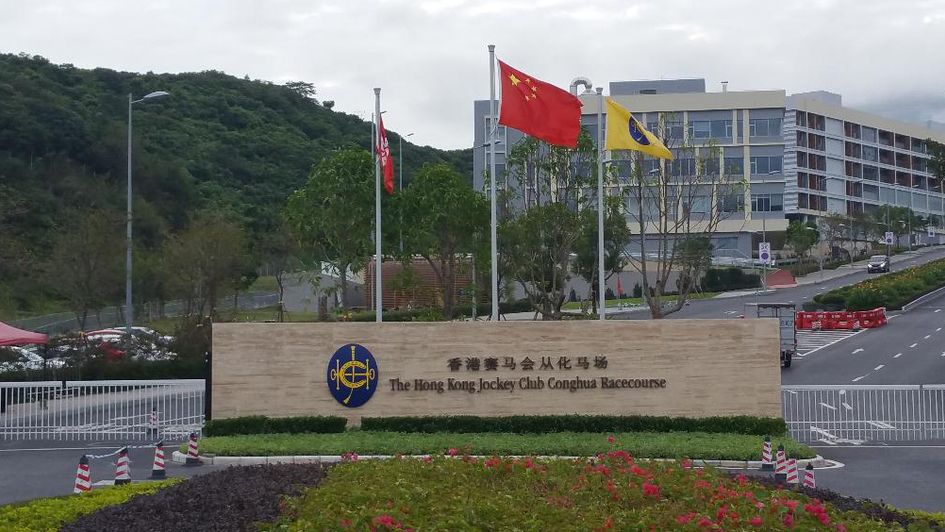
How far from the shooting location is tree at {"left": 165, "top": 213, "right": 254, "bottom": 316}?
42375 mm

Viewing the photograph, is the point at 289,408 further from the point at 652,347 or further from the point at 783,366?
the point at 783,366

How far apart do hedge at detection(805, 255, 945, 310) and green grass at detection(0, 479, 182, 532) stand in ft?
169

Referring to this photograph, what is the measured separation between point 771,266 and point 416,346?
6879 centimetres

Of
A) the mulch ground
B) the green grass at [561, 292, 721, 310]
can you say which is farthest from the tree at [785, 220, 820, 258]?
the mulch ground

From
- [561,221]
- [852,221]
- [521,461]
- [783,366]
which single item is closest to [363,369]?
[521,461]

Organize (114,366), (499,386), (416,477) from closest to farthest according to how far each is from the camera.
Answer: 1. (416,477)
2. (499,386)
3. (114,366)

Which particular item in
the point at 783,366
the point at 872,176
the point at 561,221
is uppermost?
the point at 872,176

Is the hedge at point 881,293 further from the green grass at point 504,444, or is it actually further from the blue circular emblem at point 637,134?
the green grass at point 504,444

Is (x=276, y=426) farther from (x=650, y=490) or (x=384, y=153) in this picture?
(x=650, y=490)

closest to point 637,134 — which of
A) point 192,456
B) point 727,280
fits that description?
point 192,456

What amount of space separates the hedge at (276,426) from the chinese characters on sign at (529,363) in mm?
2939

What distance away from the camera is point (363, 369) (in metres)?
24.0

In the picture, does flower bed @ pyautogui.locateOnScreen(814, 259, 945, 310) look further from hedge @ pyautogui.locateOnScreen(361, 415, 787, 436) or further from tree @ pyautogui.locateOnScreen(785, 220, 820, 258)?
hedge @ pyautogui.locateOnScreen(361, 415, 787, 436)

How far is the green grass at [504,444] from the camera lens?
792 inches
